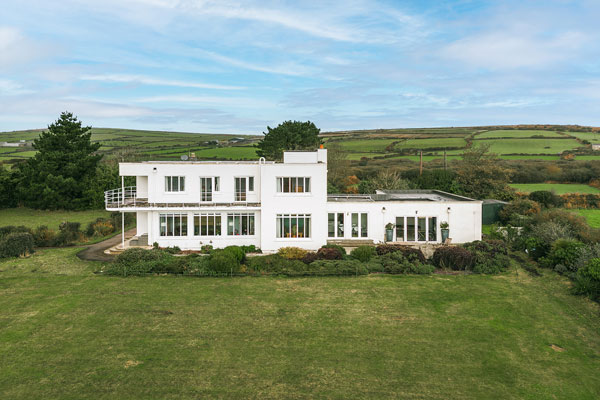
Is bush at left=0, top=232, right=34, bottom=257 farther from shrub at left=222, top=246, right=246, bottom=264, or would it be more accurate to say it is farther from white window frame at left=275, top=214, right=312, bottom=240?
white window frame at left=275, top=214, right=312, bottom=240

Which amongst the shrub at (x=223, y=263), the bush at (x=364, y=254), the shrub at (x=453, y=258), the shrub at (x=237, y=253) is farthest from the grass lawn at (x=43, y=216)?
the shrub at (x=453, y=258)

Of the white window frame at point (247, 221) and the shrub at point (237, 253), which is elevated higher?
the white window frame at point (247, 221)

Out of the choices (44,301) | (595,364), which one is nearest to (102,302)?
(44,301)

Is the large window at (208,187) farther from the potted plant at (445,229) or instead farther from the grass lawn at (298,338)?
the potted plant at (445,229)

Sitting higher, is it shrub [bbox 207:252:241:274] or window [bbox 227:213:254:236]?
window [bbox 227:213:254:236]

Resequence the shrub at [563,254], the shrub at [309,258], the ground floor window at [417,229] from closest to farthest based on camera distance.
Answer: the shrub at [563,254] < the shrub at [309,258] < the ground floor window at [417,229]

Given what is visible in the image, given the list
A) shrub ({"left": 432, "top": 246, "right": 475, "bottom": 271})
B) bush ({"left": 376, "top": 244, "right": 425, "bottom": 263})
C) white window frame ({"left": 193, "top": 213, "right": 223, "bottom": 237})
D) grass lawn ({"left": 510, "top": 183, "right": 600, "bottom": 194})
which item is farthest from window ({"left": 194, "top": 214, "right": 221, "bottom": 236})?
grass lawn ({"left": 510, "top": 183, "right": 600, "bottom": 194})

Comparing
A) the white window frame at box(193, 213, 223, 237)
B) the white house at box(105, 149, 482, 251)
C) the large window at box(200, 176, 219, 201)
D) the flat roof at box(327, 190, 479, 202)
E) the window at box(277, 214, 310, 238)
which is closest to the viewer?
the white house at box(105, 149, 482, 251)
